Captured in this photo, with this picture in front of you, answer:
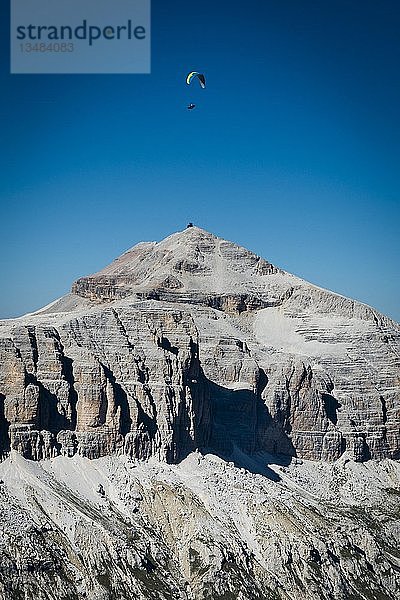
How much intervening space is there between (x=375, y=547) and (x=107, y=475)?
4076cm

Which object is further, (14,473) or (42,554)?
(14,473)

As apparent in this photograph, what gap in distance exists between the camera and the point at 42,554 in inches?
6078

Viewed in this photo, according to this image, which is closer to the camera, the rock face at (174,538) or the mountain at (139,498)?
the rock face at (174,538)

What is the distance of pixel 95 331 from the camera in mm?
→ 195750

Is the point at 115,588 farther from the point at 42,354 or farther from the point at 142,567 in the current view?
the point at 42,354

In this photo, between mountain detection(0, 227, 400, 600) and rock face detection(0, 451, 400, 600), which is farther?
mountain detection(0, 227, 400, 600)

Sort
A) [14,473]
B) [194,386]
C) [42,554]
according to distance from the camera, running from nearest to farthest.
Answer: [42,554], [14,473], [194,386]

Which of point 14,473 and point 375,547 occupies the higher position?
point 14,473

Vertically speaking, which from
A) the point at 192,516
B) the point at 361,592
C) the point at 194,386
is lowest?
the point at 361,592

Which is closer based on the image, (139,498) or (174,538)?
(174,538)

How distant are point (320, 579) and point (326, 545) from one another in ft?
25.5

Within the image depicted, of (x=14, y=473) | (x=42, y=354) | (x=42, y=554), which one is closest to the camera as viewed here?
(x=42, y=554)

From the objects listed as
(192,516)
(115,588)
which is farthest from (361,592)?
(115,588)

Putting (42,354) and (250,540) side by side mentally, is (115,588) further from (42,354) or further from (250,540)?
(42,354)
